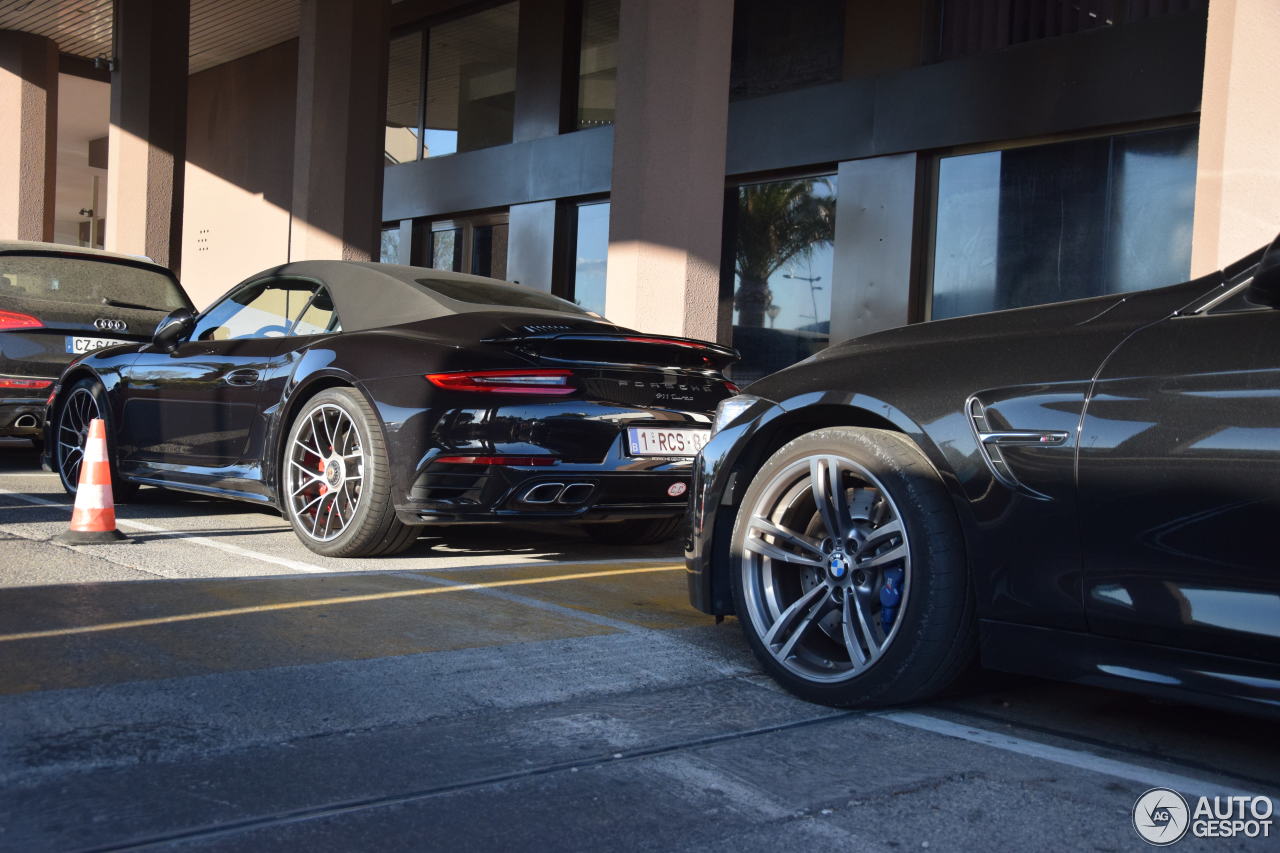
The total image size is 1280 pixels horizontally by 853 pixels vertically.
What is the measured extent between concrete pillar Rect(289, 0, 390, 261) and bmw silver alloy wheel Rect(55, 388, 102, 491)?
252 inches

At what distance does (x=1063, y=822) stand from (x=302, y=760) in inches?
60.0

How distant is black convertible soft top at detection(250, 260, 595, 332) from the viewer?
17.5ft

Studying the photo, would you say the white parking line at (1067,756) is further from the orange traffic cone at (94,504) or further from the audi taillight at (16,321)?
the audi taillight at (16,321)

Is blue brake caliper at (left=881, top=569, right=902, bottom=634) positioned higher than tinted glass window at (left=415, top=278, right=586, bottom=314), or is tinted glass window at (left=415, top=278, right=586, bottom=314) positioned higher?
tinted glass window at (left=415, top=278, right=586, bottom=314)

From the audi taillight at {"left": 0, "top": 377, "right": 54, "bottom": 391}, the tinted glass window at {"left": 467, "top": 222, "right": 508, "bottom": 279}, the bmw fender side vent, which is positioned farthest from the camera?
the tinted glass window at {"left": 467, "top": 222, "right": 508, "bottom": 279}

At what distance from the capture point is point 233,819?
2.21 m

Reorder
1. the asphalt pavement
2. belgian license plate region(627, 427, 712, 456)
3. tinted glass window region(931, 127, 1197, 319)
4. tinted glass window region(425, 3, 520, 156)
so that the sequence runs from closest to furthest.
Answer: the asphalt pavement < belgian license plate region(627, 427, 712, 456) < tinted glass window region(931, 127, 1197, 319) < tinted glass window region(425, 3, 520, 156)

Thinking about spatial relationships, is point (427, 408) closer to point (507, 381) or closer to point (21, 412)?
point (507, 381)

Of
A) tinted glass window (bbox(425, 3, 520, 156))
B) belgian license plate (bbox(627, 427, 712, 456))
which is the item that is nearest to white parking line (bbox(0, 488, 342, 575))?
belgian license plate (bbox(627, 427, 712, 456))

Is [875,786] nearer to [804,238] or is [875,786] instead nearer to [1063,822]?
[1063,822]

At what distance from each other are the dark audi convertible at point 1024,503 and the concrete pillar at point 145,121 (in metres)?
15.4

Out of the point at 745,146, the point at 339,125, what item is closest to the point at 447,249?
the point at 339,125

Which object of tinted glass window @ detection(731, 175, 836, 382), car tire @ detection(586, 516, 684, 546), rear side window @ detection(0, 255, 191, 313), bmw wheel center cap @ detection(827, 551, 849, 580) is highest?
tinted glass window @ detection(731, 175, 836, 382)

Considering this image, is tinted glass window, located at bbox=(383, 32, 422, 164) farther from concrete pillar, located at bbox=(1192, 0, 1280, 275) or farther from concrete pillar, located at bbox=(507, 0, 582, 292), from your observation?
concrete pillar, located at bbox=(1192, 0, 1280, 275)
